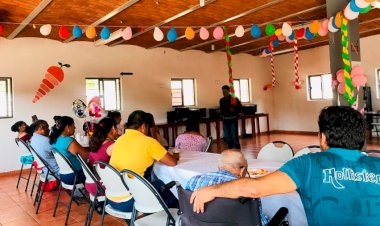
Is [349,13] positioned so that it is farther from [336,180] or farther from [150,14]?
[336,180]

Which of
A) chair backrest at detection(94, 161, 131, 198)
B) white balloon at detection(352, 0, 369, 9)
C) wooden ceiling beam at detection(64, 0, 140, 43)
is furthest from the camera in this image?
wooden ceiling beam at detection(64, 0, 140, 43)

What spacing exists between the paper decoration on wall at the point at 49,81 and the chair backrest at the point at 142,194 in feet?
18.3

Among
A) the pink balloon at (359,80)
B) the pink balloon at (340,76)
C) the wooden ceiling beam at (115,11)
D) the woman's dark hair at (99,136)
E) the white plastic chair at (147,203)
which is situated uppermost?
the wooden ceiling beam at (115,11)

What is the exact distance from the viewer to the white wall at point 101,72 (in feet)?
22.7

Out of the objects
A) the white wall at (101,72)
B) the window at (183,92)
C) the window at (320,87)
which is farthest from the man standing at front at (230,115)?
the window at (320,87)

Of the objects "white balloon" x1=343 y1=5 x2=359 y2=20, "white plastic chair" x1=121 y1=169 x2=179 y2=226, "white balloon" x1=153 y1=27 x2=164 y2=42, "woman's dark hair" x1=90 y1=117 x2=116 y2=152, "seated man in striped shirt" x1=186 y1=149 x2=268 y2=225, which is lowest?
"white plastic chair" x1=121 y1=169 x2=179 y2=226

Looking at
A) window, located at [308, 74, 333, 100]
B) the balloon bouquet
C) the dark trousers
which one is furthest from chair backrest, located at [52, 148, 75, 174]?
window, located at [308, 74, 333, 100]

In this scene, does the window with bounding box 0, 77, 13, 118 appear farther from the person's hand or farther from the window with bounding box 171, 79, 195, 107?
the person's hand

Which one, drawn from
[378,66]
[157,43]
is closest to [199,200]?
[157,43]

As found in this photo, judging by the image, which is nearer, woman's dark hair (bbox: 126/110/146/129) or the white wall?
woman's dark hair (bbox: 126/110/146/129)

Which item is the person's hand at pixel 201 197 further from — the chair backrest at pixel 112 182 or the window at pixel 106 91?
the window at pixel 106 91

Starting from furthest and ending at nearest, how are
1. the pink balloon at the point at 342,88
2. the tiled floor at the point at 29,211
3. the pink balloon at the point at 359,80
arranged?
the pink balloon at the point at 342,88
the pink balloon at the point at 359,80
the tiled floor at the point at 29,211

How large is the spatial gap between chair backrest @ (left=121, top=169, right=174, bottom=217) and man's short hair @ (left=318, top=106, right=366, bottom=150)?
1.21 m

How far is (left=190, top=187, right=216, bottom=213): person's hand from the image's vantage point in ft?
4.77
